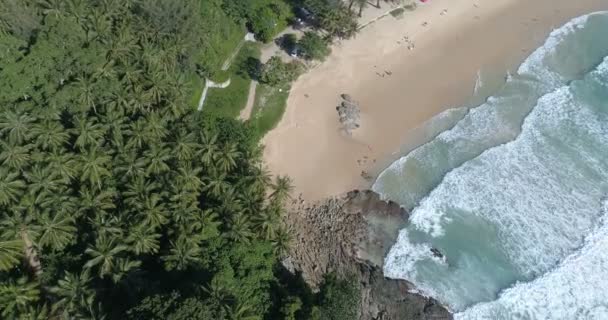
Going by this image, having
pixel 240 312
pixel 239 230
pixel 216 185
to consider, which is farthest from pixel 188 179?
pixel 240 312

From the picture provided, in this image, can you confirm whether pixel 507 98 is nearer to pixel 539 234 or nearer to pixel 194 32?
pixel 539 234

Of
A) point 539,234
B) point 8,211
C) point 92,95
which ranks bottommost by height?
point 539,234

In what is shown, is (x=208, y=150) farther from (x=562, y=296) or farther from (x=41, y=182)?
(x=562, y=296)

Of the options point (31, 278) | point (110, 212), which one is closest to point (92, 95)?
point (110, 212)

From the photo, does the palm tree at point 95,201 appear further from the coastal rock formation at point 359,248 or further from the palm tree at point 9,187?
the coastal rock formation at point 359,248

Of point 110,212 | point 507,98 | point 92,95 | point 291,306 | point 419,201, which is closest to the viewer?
point 291,306

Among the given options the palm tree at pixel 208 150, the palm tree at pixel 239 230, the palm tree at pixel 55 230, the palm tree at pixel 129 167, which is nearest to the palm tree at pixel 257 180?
the palm tree at pixel 239 230
